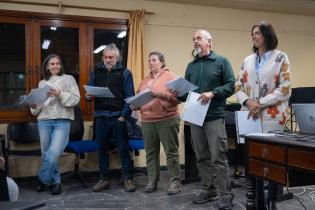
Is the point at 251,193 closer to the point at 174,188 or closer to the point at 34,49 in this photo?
the point at 174,188

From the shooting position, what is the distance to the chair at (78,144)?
3902mm

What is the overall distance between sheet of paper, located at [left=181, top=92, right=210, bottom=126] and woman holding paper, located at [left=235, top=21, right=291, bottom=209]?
0.39 metres

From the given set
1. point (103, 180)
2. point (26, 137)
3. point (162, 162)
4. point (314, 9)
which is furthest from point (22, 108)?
point (314, 9)

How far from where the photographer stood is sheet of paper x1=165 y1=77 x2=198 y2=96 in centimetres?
289

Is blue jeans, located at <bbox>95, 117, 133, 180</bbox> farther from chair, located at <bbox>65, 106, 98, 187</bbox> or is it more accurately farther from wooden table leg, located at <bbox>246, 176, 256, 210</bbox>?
wooden table leg, located at <bbox>246, 176, 256, 210</bbox>

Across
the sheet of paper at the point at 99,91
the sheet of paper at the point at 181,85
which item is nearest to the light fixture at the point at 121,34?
the sheet of paper at the point at 99,91

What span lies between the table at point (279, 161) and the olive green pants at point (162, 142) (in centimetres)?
127

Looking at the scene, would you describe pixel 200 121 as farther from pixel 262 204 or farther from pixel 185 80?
pixel 262 204

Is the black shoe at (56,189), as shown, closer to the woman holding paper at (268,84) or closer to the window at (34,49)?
the window at (34,49)

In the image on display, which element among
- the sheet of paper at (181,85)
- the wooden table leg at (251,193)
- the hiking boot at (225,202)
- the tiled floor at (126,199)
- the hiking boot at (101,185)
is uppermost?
the sheet of paper at (181,85)

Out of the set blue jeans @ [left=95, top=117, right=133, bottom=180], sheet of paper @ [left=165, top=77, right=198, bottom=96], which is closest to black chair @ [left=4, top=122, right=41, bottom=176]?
blue jeans @ [left=95, top=117, right=133, bottom=180]

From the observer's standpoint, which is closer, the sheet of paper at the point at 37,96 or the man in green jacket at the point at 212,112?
the man in green jacket at the point at 212,112

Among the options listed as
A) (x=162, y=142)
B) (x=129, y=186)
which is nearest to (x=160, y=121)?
(x=162, y=142)

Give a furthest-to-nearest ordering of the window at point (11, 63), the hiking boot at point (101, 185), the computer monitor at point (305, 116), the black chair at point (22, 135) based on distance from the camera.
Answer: the window at point (11, 63), the black chair at point (22, 135), the hiking boot at point (101, 185), the computer monitor at point (305, 116)
